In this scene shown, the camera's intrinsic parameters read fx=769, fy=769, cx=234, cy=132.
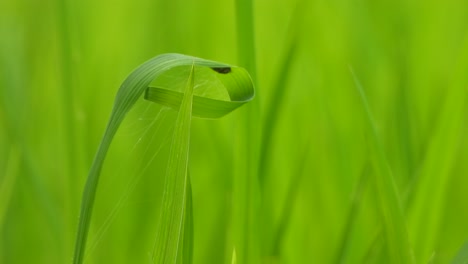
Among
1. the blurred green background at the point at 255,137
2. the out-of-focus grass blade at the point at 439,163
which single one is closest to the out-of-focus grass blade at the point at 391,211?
the blurred green background at the point at 255,137

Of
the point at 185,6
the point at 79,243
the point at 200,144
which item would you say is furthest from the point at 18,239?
the point at 185,6

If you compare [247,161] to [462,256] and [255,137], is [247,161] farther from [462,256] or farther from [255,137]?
[462,256]

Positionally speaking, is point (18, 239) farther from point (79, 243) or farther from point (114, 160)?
point (79, 243)

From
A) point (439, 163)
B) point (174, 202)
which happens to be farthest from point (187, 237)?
point (439, 163)

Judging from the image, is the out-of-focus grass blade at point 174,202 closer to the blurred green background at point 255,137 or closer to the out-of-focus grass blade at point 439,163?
the blurred green background at point 255,137

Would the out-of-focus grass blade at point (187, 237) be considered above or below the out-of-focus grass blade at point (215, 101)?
below

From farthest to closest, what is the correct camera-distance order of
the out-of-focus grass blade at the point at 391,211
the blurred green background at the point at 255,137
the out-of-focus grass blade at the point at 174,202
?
the blurred green background at the point at 255,137, the out-of-focus grass blade at the point at 391,211, the out-of-focus grass blade at the point at 174,202

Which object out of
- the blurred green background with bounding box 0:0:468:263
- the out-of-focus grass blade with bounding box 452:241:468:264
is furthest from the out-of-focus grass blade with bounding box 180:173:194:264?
the out-of-focus grass blade with bounding box 452:241:468:264
